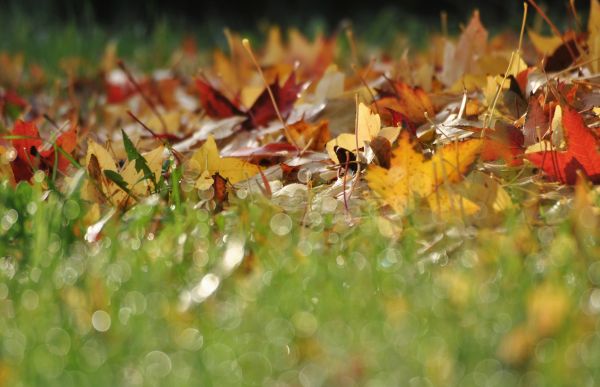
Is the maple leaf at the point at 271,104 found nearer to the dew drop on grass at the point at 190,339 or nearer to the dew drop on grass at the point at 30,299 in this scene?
the dew drop on grass at the point at 30,299

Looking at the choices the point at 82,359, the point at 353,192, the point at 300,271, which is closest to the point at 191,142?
the point at 353,192

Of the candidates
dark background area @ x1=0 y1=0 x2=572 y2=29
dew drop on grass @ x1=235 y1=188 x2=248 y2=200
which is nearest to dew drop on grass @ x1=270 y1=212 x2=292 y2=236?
dew drop on grass @ x1=235 y1=188 x2=248 y2=200

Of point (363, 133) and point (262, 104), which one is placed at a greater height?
point (363, 133)

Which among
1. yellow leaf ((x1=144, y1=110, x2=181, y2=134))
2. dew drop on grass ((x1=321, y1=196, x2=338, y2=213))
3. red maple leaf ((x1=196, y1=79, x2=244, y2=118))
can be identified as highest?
dew drop on grass ((x1=321, y1=196, x2=338, y2=213))

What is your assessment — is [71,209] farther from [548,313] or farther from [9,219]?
[548,313]

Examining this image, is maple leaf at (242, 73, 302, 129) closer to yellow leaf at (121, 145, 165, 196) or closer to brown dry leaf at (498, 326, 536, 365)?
yellow leaf at (121, 145, 165, 196)

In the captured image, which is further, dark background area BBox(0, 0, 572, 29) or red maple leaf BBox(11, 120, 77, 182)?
dark background area BBox(0, 0, 572, 29)

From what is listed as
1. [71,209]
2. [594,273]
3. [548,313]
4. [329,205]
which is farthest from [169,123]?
[548,313]
